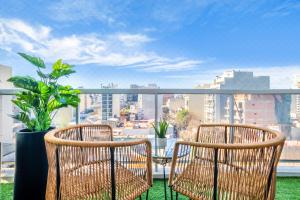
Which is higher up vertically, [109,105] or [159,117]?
[109,105]

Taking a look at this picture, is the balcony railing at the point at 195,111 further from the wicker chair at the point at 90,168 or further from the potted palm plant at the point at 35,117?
the wicker chair at the point at 90,168

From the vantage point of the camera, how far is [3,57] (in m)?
3.63

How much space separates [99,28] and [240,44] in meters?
3.42

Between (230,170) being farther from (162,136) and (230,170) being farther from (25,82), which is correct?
(25,82)

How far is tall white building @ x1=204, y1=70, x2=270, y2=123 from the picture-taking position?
3201 millimetres

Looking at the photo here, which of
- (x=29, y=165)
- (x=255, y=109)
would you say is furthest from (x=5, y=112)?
(x=255, y=109)

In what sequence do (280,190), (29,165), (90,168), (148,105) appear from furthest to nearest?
1. (148,105)
2. (280,190)
3. (29,165)
4. (90,168)

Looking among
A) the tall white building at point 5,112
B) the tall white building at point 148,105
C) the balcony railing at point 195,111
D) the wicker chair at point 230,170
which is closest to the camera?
the wicker chair at point 230,170

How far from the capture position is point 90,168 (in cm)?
153

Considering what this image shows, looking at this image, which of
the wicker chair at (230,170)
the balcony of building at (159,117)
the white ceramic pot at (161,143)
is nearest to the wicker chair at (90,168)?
the wicker chair at (230,170)

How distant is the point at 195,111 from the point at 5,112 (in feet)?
7.75

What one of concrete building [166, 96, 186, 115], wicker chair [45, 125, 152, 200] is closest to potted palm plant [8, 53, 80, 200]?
wicker chair [45, 125, 152, 200]

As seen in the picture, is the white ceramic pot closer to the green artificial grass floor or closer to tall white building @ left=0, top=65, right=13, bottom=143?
the green artificial grass floor

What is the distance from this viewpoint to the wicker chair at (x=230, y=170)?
1.43m
